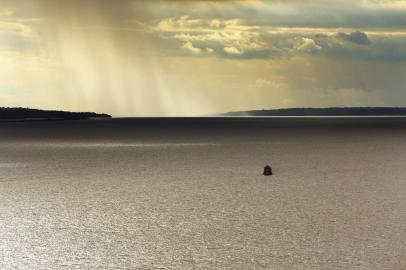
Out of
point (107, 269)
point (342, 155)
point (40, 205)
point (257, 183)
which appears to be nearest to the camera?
point (107, 269)

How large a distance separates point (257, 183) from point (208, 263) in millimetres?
10042

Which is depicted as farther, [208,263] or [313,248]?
[313,248]

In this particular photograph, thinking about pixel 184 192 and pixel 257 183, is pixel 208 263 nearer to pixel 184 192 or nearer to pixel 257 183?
pixel 184 192

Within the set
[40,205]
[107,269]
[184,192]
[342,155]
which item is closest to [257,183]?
[184,192]

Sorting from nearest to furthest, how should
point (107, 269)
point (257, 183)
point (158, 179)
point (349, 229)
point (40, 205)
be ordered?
point (107, 269)
point (349, 229)
point (40, 205)
point (257, 183)
point (158, 179)

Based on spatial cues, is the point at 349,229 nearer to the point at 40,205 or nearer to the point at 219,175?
the point at 40,205

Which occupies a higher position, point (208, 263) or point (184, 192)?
point (184, 192)

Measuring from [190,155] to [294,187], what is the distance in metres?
13.4

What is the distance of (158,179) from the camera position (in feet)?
67.0

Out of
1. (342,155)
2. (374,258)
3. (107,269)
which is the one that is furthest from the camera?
(342,155)

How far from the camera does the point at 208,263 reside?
924 centimetres

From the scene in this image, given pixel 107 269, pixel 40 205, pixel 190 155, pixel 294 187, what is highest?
pixel 190 155

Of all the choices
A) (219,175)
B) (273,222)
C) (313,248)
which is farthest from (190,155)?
(313,248)

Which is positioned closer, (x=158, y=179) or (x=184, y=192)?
(x=184, y=192)
